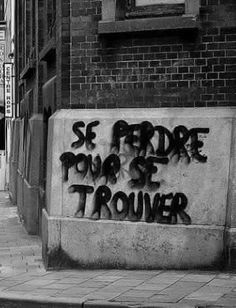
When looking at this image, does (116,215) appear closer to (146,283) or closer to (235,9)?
(146,283)

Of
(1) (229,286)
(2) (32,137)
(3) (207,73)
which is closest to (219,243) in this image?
(1) (229,286)

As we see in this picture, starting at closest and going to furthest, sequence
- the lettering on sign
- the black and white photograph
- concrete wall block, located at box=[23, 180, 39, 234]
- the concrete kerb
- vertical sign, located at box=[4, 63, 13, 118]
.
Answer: the concrete kerb
the black and white photograph
the lettering on sign
concrete wall block, located at box=[23, 180, 39, 234]
vertical sign, located at box=[4, 63, 13, 118]

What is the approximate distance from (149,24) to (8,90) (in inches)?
650

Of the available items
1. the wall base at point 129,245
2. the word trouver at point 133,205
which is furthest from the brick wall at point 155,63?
the wall base at point 129,245

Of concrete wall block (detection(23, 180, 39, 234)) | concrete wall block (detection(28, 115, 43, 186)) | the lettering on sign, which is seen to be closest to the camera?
the lettering on sign

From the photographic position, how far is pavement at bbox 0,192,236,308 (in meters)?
7.18

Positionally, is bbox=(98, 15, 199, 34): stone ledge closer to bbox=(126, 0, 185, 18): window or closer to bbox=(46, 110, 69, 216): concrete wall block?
bbox=(126, 0, 185, 18): window

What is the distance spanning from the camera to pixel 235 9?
8.92 m

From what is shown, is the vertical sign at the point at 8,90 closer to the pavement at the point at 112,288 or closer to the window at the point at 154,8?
the pavement at the point at 112,288

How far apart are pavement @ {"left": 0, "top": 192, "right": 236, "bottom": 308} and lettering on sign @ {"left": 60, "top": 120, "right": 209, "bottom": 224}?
75cm

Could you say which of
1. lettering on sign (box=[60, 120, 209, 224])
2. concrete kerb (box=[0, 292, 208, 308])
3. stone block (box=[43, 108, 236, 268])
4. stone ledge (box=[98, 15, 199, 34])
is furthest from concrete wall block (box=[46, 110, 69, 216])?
concrete kerb (box=[0, 292, 208, 308])

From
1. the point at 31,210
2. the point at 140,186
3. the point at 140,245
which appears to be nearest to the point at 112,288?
the point at 140,245

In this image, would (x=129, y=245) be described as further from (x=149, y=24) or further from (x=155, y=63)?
(x=149, y=24)

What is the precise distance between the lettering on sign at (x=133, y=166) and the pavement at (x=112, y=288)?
0.75 metres
